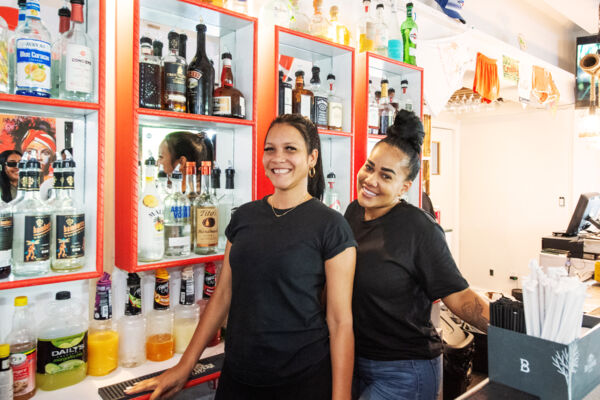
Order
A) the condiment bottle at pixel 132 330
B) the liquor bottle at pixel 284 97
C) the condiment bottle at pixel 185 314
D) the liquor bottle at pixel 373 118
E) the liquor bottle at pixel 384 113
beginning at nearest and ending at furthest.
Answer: the condiment bottle at pixel 132 330, the condiment bottle at pixel 185 314, the liquor bottle at pixel 284 97, the liquor bottle at pixel 373 118, the liquor bottle at pixel 384 113

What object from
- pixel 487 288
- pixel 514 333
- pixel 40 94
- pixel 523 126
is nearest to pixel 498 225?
pixel 487 288

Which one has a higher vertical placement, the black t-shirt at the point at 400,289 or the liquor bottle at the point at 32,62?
the liquor bottle at the point at 32,62

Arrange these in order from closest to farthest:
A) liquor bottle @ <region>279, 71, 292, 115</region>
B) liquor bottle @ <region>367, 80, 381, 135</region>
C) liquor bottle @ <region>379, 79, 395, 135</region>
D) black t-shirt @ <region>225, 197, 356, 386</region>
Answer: black t-shirt @ <region>225, 197, 356, 386</region> < liquor bottle @ <region>279, 71, 292, 115</region> < liquor bottle @ <region>367, 80, 381, 135</region> < liquor bottle @ <region>379, 79, 395, 135</region>

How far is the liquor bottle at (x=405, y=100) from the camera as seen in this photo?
250 cm

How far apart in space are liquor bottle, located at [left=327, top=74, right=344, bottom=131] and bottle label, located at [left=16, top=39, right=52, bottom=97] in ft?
4.01

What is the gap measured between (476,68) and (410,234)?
2.54m

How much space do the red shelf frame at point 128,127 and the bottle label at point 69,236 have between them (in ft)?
0.52

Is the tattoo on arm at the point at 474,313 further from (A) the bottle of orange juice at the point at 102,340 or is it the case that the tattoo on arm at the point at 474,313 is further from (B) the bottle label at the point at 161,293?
(A) the bottle of orange juice at the point at 102,340

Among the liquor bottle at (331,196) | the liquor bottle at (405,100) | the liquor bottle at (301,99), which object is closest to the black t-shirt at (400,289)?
the liquor bottle at (331,196)

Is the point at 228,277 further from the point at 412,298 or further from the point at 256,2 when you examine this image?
the point at 256,2

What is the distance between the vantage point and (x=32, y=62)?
1.24 m

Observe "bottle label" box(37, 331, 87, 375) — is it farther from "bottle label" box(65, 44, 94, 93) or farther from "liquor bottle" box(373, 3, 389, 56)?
"liquor bottle" box(373, 3, 389, 56)

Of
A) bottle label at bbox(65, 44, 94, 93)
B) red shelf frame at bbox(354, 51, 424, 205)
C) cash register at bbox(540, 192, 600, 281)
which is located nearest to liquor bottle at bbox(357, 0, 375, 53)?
red shelf frame at bbox(354, 51, 424, 205)

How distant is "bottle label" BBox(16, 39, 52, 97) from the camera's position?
4.07 feet
